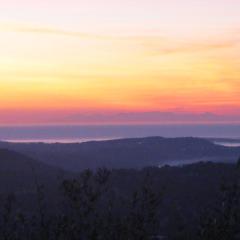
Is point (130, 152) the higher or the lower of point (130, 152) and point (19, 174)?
the higher

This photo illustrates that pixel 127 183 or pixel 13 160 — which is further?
pixel 13 160

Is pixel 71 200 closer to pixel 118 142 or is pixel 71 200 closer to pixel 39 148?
pixel 39 148

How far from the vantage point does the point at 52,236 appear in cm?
754

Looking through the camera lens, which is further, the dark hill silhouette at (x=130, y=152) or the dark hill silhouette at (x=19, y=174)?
the dark hill silhouette at (x=130, y=152)

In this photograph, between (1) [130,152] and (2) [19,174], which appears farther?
(1) [130,152]

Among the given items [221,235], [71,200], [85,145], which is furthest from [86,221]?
[85,145]

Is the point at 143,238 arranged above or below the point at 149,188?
below

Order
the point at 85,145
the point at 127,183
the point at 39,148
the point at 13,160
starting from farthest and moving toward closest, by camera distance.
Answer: the point at 85,145 → the point at 39,148 → the point at 13,160 → the point at 127,183

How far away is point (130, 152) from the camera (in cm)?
13075

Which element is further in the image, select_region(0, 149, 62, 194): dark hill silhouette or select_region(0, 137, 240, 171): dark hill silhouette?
select_region(0, 137, 240, 171): dark hill silhouette

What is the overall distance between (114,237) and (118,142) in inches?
5575

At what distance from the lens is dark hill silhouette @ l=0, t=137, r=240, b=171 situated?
366 feet

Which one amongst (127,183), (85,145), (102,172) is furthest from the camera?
(85,145)

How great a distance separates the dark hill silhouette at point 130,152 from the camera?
112 metres
